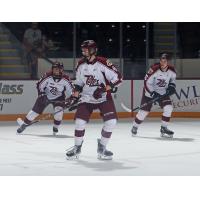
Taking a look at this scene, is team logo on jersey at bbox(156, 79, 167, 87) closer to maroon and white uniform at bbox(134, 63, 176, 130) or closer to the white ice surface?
maroon and white uniform at bbox(134, 63, 176, 130)

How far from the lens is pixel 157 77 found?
8.03 m

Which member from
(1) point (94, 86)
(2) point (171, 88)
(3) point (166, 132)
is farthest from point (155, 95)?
(1) point (94, 86)

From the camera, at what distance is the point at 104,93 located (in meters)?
5.93

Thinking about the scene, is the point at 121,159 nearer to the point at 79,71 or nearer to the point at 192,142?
the point at 79,71

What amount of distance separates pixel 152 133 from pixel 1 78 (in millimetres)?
2978

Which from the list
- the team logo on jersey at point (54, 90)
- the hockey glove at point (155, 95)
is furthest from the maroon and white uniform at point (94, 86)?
the team logo on jersey at point (54, 90)

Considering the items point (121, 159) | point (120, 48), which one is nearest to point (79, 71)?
point (121, 159)

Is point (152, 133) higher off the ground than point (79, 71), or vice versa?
point (79, 71)

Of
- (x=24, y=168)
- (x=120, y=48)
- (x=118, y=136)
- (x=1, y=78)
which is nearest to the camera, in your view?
(x=24, y=168)

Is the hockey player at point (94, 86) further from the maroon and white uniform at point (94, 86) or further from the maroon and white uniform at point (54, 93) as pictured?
the maroon and white uniform at point (54, 93)

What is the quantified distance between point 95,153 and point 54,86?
1.84 m

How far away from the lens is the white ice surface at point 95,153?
548 cm

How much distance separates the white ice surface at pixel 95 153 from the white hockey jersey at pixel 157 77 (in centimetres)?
67

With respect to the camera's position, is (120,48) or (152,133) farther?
(120,48)
